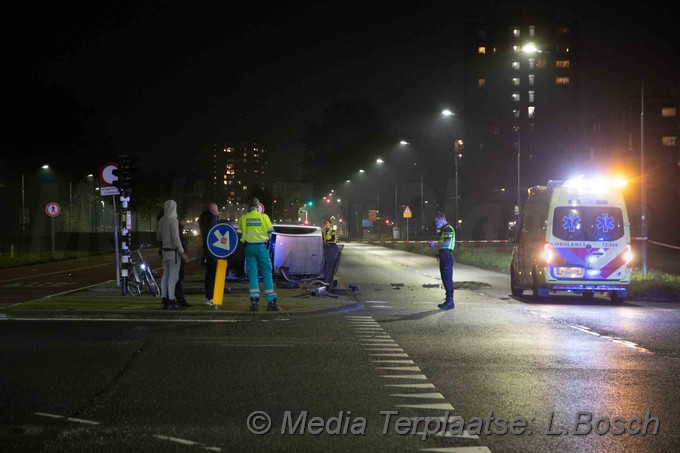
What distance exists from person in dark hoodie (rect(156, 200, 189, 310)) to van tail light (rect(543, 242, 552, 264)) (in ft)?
25.9

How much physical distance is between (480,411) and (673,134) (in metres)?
84.3

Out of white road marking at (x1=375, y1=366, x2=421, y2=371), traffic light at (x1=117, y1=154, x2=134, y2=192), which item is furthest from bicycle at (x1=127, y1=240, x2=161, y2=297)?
white road marking at (x1=375, y1=366, x2=421, y2=371)

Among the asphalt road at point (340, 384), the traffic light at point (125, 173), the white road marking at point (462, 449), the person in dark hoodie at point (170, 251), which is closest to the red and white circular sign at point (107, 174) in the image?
the traffic light at point (125, 173)

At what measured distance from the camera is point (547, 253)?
17.8 meters

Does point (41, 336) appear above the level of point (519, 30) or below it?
below

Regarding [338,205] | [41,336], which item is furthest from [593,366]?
[338,205]

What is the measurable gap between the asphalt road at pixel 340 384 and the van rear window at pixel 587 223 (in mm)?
3664

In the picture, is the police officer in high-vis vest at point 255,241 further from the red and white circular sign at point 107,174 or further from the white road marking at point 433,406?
the white road marking at point 433,406

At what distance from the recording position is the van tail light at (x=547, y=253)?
17.8m

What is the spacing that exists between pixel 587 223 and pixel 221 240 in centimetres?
822

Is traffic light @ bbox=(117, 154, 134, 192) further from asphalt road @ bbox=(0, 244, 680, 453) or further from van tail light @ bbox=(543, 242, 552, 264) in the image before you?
van tail light @ bbox=(543, 242, 552, 264)

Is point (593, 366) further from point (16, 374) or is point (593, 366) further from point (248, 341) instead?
point (16, 374)

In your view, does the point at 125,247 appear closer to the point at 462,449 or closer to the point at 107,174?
the point at 107,174

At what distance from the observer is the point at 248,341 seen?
11.3 m
